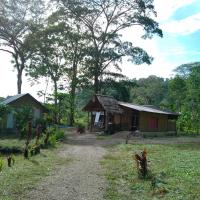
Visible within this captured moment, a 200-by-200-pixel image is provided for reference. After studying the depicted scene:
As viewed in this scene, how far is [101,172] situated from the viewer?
14.5m

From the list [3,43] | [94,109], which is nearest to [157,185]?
[94,109]

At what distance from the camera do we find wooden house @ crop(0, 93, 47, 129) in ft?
112

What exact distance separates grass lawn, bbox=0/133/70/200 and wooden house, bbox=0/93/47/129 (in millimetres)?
14947

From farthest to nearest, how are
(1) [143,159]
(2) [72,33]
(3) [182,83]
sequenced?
(3) [182,83] → (2) [72,33] → (1) [143,159]

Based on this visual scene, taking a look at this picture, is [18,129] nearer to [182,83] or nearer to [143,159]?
[143,159]

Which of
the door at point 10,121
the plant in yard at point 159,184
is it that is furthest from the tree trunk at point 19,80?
the plant in yard at point 159,184

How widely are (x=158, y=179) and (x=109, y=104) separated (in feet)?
79.4

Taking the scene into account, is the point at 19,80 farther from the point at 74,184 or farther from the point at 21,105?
the point at 74,184

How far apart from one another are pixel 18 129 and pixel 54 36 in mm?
13680

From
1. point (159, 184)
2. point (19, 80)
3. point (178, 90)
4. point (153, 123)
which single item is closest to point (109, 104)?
point (153, 123)

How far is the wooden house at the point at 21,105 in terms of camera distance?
34.2 metres

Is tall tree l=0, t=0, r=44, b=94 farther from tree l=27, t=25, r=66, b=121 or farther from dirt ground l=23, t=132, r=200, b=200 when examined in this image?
dirt ground l=23, t=132, r=200, b=200

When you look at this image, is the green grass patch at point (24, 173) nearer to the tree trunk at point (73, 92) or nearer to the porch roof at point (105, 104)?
the porch roof at point (105, 104)

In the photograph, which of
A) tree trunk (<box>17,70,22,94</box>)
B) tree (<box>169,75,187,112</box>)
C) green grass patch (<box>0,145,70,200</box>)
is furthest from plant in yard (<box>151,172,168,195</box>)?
tree (<box>169,75,187,112</box>)
